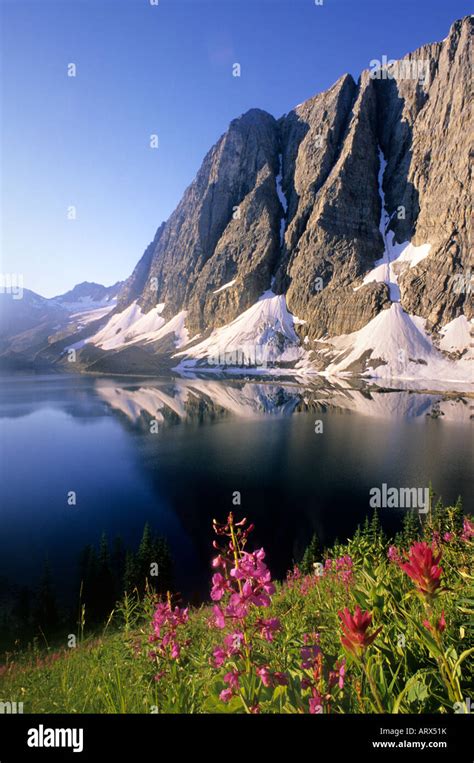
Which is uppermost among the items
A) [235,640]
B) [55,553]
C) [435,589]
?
[435,589]

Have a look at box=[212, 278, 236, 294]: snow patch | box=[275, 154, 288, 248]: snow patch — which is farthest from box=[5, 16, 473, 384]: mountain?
box=[212, 278, 236, 294]: snow patch

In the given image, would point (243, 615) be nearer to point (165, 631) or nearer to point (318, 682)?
point (318, 682)

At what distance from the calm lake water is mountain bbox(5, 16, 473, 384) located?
47239 mm

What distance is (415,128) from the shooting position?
111312mm

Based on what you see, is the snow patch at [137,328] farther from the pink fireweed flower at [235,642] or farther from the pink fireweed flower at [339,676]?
the pink fireweed flower at [339,676]

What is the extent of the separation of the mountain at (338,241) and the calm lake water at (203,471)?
155 ft

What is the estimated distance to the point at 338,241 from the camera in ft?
380

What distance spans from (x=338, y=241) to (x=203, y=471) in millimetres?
107787

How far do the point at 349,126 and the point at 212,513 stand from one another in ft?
473

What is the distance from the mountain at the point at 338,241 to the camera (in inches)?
3669

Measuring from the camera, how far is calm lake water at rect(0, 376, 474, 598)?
19.7 metres

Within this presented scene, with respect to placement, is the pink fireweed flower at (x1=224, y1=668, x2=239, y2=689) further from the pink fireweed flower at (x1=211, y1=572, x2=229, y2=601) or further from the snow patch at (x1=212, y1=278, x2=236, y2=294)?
the snow patch at (x1=212, y1=278, x2=236, y2=294)
